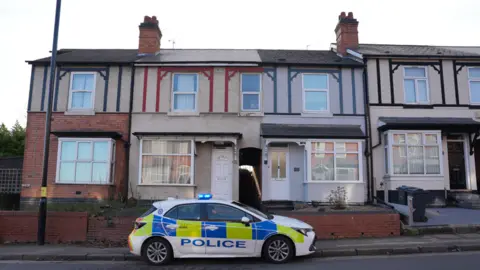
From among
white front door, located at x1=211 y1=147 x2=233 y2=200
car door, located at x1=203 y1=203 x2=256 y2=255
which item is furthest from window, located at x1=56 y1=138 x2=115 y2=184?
car door, located at x1=203 y1=203 x2=256 y2=255

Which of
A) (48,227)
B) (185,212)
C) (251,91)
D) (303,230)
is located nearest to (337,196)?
(251,91)

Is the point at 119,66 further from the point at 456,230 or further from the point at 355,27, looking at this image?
the point at 456,230

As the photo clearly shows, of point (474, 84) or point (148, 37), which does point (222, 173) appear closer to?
point (148, 37)

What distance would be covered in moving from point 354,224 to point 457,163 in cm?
731

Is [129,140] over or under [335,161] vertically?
over

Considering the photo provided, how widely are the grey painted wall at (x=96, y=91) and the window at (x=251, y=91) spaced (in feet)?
15.6

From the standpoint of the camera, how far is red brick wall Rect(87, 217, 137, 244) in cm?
1141

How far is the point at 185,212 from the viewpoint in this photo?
9.02 metres

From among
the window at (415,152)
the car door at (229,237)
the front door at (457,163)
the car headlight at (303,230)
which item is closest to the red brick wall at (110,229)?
the car door at (229,237)

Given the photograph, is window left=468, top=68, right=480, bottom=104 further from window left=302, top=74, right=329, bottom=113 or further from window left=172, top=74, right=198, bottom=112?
window left=172, top=74, right=198, bottom=112

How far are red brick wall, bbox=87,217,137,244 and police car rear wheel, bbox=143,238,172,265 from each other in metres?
2.82

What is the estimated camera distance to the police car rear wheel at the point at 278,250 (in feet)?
28.4

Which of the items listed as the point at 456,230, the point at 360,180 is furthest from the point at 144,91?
the point at 456,230

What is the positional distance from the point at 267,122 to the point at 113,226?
284 inches
